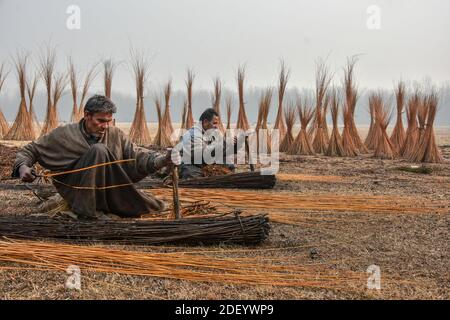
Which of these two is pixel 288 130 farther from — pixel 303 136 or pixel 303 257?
pixel 303 257

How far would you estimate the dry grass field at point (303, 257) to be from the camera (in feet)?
7.25

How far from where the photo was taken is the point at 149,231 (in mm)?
2850

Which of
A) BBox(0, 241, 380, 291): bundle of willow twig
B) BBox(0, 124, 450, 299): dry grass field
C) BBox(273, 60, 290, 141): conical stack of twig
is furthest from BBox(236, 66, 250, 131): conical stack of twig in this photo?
BBox(0, 241, 380, 291): bundle of willow twig

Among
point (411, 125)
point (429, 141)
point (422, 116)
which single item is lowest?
point (429, 141)

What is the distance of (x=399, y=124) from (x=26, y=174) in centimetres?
825

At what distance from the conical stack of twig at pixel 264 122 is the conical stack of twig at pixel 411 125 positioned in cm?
226

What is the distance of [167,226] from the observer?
2.88 m

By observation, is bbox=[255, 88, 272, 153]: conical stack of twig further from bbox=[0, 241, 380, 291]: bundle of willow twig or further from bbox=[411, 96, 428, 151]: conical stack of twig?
bbox=[0, 241, 380, 291]: bundle of willow twig

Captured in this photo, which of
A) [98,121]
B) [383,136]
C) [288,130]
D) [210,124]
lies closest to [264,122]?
[288,130]

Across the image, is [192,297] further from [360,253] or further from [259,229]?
[360,253]

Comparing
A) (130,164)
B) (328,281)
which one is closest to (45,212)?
(130,164)

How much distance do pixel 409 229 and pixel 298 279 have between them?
4.58 ft

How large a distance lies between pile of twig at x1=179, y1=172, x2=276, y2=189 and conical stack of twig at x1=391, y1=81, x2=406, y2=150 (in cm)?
504

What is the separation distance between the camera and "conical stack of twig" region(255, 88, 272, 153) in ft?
31.1
